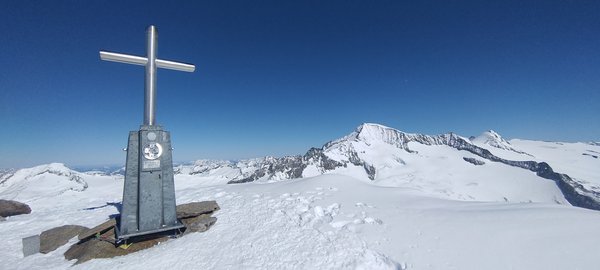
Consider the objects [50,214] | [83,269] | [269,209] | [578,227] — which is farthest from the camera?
[50,214]

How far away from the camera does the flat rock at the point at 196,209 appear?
10.7 metres

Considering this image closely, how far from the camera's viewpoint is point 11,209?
13.4 meters

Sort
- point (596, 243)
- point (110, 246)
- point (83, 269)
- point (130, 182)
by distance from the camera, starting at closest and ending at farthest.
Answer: point (596, 243), point (83, 269), point (110, 246), point (130, 182)

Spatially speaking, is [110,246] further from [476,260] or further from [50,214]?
[476,260]

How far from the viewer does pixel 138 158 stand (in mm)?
9281

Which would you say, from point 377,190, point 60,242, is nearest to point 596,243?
point 377,190

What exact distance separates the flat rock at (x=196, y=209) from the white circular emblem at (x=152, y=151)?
277cm

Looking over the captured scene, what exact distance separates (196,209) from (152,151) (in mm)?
3269

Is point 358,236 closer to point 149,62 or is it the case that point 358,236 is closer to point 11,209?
point 149,62

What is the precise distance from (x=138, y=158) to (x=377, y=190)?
10836mm

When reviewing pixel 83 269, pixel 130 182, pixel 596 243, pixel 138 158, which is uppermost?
pixel 138 158

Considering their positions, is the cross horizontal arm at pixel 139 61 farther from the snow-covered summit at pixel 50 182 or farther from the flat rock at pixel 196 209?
the snow-covered summit at pixel 50 182

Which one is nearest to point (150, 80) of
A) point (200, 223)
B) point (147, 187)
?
point (147, 187)

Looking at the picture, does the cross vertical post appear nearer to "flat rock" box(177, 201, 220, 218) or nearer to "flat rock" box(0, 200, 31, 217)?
"flat rock" box(177, 201, 220, 218)
